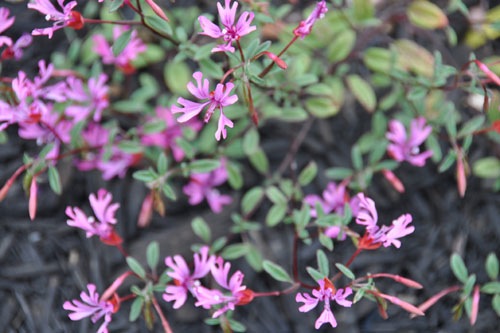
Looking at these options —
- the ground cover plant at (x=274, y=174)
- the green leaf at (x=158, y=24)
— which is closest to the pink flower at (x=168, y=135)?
the ground cover plant at (x=274, y=174)

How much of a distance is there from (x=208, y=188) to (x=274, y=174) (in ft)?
0.59

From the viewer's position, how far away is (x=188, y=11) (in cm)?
167

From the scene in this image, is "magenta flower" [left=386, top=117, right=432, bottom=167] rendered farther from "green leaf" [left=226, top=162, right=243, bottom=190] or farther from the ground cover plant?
"green leaf" [left=226, top=162, right=243, bottom=190]

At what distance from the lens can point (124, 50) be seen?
4.84 ft

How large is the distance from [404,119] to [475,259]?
0.41 m

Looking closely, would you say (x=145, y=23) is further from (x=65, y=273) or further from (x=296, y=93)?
(x=65, y=273)

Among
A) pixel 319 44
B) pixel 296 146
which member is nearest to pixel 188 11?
pixel 319 44

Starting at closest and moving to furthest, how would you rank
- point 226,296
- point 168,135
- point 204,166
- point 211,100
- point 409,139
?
1. point 211,100
2. point 226,296
3. point 204,166
4. point 409,139
5. point 168,135

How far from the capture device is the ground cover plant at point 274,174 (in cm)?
144

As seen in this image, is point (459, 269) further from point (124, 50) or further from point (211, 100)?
point (124, 50)

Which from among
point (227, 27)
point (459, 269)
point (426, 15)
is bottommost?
point (459, 269)

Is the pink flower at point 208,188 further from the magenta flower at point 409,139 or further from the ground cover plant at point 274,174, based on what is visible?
the magenta flower at point 409,139

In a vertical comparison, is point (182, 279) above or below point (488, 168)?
above

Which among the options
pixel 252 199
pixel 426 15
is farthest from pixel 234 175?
pixel 426 15
